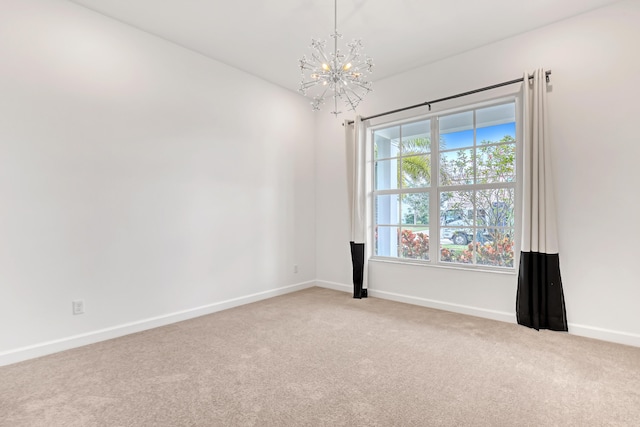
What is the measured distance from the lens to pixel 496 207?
3.60 metres

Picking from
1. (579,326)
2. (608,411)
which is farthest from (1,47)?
(579,326)

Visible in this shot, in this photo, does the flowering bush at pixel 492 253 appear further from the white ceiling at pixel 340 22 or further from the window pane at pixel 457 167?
the white ceiling at pixel 340 22

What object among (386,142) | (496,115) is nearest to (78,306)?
(386,142)

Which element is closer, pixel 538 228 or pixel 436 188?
pixel 538 228

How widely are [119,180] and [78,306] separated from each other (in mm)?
1172

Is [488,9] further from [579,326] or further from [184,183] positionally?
[184,183]

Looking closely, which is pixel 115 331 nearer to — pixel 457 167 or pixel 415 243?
pixel 415 243

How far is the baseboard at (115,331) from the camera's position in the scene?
2.51 meters

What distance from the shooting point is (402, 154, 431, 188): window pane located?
13.5ft

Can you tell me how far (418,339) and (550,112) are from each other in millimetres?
2544

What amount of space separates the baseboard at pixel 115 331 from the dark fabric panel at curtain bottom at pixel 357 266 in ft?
3.97

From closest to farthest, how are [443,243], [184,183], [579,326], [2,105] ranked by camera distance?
[2,105] → [579,326] → [184,183] → [443,243]

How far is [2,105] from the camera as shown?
246 centimetres

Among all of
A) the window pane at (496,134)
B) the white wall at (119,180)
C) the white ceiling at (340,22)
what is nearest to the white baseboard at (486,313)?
the white wall at (119,180)
